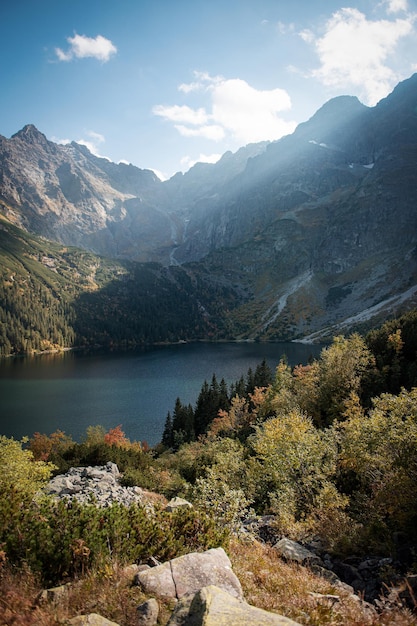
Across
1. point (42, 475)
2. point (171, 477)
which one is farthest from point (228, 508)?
point (171, 477)

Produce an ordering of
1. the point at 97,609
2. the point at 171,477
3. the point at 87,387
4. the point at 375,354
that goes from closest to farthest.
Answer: the point at 97,609
the point at 171,477
the point at 375,354
the point at 87,387

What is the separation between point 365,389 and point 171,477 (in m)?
27.0

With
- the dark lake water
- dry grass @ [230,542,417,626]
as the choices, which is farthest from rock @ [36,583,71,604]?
the dark lake water

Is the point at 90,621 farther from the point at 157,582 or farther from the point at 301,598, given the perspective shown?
the point at 301,598

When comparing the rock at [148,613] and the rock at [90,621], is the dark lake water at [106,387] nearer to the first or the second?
the rock at [148,613]

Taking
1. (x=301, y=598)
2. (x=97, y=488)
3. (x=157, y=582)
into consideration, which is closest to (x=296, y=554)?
(x=301, y=598)

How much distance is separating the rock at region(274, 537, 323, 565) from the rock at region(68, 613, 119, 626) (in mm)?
8304

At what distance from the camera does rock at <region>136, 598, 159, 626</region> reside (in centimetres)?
614

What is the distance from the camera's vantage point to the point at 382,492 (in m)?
15.0

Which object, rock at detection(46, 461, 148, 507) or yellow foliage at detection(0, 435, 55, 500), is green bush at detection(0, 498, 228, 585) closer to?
yellow foliage at detection(0, 435, 55, 500)

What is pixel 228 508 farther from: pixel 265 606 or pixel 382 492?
pixel 265 606

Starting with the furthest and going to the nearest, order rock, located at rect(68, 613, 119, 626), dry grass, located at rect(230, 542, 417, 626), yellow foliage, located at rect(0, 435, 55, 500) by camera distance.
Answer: yellow foliage, located at rect(0, 435, 55, 500), dry grass, located at rect(230, 542, 417, 626), rock, located at rect(68, 613, 119, 626)

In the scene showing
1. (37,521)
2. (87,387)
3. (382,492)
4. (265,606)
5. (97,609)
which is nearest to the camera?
(97,609)

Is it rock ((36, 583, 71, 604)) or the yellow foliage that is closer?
rock ((36, 583, 71, 604))
